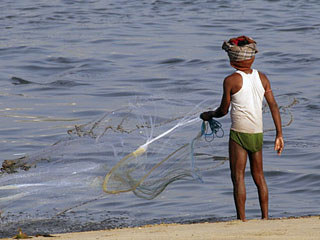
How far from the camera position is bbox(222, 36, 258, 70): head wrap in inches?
228

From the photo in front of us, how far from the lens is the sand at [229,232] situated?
16.0 feet

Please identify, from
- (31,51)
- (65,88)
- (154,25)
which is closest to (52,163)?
(65,88)

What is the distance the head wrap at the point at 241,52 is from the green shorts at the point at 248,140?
516mm

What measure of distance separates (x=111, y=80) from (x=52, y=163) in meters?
6.47

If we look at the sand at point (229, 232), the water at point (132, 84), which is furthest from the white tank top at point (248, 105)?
the water at point (132, 84)

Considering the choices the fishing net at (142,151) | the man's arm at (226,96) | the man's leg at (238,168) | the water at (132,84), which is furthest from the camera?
the water at (132,84)

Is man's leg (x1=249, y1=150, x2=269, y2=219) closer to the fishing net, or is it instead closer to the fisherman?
the fisherman

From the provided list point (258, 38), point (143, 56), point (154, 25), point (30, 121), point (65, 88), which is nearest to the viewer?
point (30, 121)

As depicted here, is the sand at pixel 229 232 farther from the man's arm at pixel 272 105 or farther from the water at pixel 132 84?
the water at pixel 132 84

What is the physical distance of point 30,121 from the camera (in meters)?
11.7

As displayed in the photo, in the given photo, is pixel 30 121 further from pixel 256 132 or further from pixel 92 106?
pixel 256 132

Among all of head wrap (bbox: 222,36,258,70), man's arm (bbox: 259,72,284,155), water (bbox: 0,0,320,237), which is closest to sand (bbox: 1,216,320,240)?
man's arm (bbox: 259,72,284,155)

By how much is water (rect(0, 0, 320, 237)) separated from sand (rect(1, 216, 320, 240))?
64.2 inches

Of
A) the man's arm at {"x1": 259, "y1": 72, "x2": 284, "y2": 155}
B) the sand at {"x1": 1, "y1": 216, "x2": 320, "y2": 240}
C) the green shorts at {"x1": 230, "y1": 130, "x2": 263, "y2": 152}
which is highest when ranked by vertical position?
the man's arm at {"x1": 259, "y1": 72, "x2": 284, "y2": 155}
